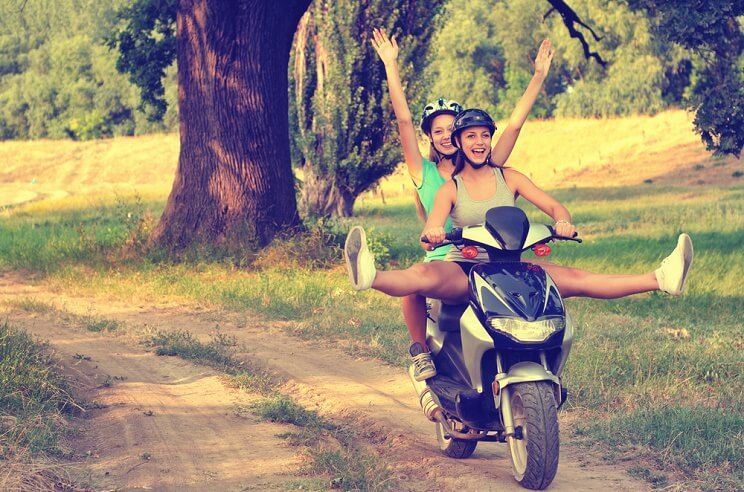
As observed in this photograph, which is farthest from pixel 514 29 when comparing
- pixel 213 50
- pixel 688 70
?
pixel 213 50

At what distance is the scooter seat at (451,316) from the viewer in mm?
6113

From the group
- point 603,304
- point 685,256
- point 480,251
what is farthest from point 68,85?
point 685,256

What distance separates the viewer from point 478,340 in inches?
219

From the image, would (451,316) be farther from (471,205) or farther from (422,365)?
(471,205)

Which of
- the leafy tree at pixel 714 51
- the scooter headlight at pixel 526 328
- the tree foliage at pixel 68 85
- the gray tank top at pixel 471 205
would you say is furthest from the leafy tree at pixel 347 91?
the tree foliage at pixel 68 85

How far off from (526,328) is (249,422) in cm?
246

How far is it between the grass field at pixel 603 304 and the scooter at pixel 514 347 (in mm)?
1000

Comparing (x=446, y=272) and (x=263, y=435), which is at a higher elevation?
(x=446, y=272)

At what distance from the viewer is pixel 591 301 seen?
1283cm

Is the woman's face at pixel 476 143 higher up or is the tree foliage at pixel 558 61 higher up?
the tree foliage at pixel 558 61

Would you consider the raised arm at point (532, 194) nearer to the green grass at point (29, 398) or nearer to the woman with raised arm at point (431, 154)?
the woman with raised arm at point (431, 154)

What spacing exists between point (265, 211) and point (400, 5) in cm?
1009

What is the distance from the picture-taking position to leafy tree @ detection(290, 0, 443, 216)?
2419 centimetres

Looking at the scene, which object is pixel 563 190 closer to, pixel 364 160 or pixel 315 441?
pixel 364 160
